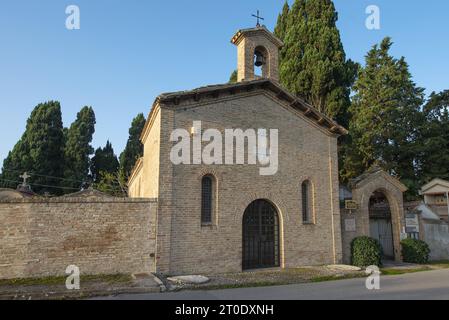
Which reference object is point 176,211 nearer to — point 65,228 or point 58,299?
point 65,228

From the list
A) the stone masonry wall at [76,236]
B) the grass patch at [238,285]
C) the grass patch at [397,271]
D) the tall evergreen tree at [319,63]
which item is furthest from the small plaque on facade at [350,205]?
the tall evergreen tree at [319,63]

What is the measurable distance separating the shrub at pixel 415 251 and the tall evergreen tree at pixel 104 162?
34.3 meters

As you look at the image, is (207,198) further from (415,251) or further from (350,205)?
(415,251)

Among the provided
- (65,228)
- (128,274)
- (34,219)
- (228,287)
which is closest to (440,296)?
(228,287)

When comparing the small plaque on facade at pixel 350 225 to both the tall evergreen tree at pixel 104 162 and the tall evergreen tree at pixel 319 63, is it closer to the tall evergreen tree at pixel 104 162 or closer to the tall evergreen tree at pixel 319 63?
the tall evergreen tree at pixel 319 63

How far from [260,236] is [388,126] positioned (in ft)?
61.8

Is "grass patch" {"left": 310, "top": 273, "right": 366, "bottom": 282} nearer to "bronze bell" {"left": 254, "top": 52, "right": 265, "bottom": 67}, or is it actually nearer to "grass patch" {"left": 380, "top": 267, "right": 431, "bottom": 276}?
"grass patch" {"left": 380, "top": 267, "right": 431, "bottom": 276}

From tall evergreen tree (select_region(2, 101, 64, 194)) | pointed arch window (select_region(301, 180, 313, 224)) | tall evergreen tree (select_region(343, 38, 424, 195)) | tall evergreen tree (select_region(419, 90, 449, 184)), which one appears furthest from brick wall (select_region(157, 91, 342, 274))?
tall evergreen tree (select_region(2, 101, 64, 194))

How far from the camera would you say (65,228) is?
10.9 meters

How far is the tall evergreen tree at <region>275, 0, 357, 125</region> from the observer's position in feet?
77.2

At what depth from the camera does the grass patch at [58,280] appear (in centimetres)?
975

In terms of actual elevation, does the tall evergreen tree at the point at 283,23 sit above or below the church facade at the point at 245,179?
above

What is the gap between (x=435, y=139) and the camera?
2644cm

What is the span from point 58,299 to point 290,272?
7875 mm
